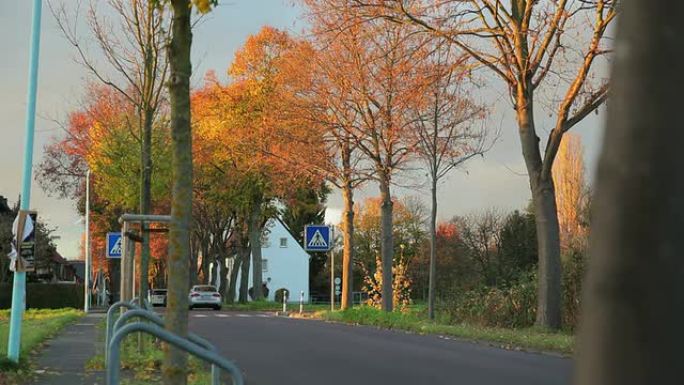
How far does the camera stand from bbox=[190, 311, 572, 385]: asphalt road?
11.8 metres

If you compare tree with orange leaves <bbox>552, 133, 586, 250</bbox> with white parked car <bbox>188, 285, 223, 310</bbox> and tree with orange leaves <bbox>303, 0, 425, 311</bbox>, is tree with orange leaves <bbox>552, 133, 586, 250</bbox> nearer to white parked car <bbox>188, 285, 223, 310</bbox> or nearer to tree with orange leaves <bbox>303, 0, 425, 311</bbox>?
white parked car <bbox>188, 285, 223, 310</bbox>

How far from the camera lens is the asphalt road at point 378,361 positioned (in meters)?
11.8

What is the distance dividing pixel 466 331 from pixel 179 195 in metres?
14.4

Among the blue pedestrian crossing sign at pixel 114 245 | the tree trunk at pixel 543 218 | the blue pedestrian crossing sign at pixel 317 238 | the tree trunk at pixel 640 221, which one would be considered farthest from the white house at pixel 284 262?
the tree trunk at pixel 640 221

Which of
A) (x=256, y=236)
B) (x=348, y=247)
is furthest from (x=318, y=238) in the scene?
(x=256, y=236)

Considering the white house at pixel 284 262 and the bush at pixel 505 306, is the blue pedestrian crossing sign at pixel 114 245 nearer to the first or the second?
the bush at pixel 505 306

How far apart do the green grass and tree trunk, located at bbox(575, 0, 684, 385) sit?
1249cm

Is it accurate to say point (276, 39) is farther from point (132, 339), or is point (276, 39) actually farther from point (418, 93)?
point (132, 339)

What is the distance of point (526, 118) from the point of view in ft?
66.7

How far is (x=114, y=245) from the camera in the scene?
24672 millimetres

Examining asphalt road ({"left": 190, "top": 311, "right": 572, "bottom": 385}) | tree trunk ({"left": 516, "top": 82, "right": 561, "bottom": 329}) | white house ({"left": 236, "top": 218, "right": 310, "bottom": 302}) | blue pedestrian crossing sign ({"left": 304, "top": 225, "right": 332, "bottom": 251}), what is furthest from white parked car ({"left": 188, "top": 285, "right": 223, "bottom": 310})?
white house ({"left": 236, "top": 218, "right": 310, "bottom": 302})

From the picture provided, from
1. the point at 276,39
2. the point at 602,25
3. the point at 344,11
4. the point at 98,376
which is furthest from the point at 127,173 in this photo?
the point at 276,39

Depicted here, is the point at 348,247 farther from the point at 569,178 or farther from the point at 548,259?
the point at 569,178

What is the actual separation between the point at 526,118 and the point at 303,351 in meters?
7.84
